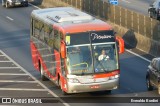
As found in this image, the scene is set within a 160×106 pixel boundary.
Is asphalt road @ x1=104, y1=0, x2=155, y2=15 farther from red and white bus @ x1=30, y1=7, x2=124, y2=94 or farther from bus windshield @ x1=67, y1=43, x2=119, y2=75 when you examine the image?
bus windshield @ x1=67, y1=43, x2=119, y2=75

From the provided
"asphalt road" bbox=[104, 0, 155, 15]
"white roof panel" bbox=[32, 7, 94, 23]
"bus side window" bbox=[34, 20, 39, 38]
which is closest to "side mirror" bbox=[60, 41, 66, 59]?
"white roof panel" bbox=[32, 7, 94, 23]

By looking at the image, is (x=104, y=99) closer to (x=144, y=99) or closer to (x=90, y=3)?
(x=144, y=99)

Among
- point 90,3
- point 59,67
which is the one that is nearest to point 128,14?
point 90,3

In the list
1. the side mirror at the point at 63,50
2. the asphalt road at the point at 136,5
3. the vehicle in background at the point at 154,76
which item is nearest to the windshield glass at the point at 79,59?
the side mirror at the point at 63,50

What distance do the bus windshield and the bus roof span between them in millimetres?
762

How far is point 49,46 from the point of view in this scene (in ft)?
98.6

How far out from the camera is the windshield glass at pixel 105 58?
27.4 meters

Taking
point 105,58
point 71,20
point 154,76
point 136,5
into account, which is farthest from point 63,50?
point 136,5

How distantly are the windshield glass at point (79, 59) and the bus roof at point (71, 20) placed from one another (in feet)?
2.50

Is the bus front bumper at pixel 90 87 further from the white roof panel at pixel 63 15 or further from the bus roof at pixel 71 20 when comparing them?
the white roof panel at pixel 63 15

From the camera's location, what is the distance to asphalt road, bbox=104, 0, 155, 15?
2409 inches

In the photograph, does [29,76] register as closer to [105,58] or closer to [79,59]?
[79,59]

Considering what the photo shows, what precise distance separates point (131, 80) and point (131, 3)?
114 feet

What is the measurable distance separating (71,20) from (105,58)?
2.62 meters
